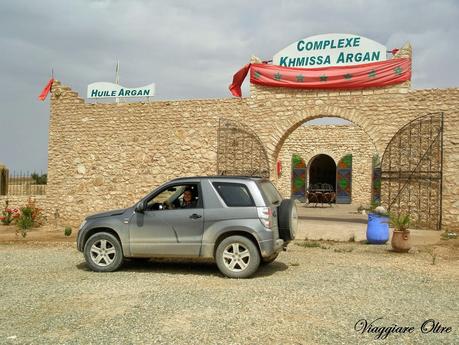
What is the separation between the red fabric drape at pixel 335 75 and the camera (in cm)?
1182

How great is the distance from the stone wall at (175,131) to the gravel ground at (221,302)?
204 inches

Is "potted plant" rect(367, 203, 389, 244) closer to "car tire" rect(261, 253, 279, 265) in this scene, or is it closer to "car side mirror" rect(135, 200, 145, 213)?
"car tire" rect(261, 253, 279, 265)

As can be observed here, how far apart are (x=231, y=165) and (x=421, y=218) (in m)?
5.51

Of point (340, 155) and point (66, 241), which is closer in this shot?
point (66, 241)

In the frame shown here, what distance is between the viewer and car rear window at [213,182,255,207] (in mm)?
6609

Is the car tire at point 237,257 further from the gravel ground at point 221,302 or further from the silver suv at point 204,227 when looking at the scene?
the gravel ground at point 221,302

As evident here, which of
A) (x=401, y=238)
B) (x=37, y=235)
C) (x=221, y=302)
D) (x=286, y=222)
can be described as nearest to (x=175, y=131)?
(x=37, y=235)

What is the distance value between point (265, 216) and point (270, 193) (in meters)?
0.74

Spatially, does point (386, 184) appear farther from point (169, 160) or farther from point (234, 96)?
point (169, 160)

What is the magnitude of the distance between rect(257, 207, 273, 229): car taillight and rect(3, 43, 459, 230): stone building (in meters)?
6.45

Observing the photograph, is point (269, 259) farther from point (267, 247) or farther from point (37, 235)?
point (37, 235)

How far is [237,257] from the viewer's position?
6.45 meters

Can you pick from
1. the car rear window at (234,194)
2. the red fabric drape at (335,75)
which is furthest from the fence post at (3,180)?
the car rear window at (234,194)

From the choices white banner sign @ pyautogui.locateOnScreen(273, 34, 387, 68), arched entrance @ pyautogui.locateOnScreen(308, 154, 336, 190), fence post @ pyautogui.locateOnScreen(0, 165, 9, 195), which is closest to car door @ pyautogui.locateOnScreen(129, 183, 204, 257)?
white banner sign @ pyautogui.locateOnScreen(273, 34, 387, 68)
